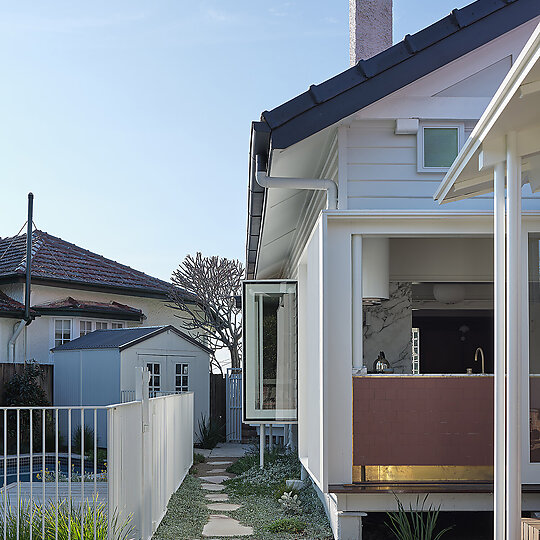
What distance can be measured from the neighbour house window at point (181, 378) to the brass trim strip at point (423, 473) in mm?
10954

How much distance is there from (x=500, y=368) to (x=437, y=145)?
3102 millimetres

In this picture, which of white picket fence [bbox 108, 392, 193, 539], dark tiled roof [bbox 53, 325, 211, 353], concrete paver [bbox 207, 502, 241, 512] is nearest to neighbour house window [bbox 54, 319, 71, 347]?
dark tiled roof [bbox 53, 325, 211, 353]

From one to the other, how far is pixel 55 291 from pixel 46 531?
14.0m

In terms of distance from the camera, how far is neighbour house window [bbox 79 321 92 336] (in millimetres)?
18672

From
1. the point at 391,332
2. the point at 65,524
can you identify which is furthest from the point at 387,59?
the point at 65,524

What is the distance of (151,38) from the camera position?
48.0ft

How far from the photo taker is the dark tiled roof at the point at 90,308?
18163 millimetres

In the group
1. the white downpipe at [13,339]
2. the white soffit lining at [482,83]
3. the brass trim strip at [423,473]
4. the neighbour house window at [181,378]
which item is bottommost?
the neighbour house window at [181,378]

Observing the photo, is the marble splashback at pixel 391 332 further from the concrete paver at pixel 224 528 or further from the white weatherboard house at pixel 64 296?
the white weatherboard house at pixel 64 296

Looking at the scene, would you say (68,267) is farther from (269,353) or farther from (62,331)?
(269,353)

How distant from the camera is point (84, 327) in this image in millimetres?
18781

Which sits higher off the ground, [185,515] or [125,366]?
[125,366]

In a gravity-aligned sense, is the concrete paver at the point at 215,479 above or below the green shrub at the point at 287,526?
below

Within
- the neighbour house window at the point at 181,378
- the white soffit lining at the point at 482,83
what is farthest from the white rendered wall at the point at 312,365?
the neighbour house window at the point at 181,378
